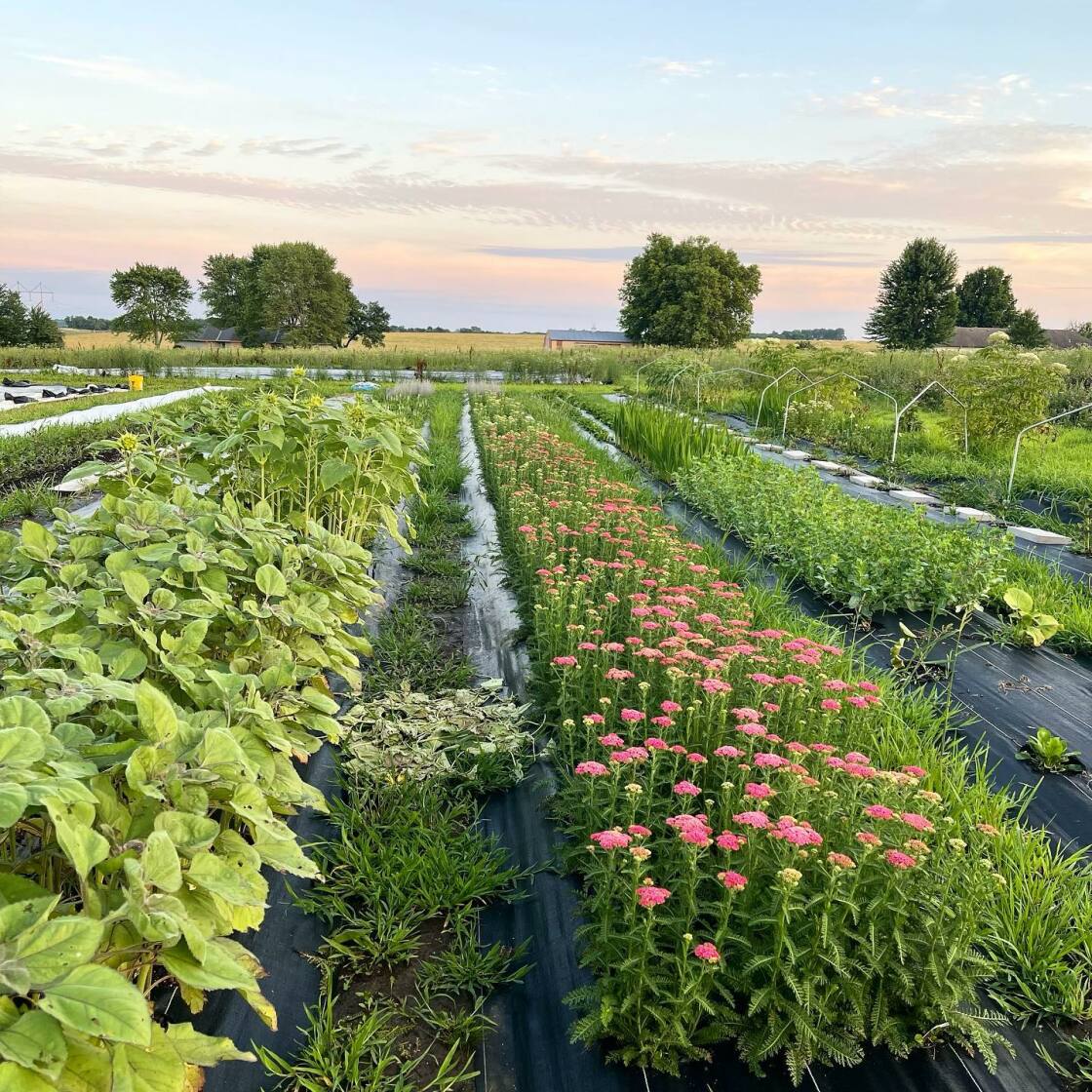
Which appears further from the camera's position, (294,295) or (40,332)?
(294,295)

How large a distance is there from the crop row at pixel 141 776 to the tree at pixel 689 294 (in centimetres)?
5021

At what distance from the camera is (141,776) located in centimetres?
127

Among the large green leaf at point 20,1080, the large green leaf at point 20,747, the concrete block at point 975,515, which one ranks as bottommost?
the concrete block at point 975,515

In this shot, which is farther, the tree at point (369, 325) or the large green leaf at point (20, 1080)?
the tree at point (369, 325)

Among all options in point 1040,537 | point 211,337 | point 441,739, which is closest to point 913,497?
point 1040,537

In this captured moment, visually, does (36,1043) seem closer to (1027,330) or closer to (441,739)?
(441,739)

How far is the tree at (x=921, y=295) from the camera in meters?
46.6

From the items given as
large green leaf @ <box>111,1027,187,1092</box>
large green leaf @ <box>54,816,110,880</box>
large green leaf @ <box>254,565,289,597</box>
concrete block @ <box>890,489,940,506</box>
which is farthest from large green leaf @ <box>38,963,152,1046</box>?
concrete block @ <box>890,489,940,506</box>

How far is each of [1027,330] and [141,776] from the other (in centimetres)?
6377

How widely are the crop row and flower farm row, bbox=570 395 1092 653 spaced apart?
3.45m

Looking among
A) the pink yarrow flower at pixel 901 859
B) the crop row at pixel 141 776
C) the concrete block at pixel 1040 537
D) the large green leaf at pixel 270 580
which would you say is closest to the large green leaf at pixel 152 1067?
the crop row at pixel 141 776

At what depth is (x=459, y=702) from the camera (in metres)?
3.72

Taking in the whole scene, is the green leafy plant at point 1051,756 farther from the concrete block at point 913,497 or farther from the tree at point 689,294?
the tree at point 689,294

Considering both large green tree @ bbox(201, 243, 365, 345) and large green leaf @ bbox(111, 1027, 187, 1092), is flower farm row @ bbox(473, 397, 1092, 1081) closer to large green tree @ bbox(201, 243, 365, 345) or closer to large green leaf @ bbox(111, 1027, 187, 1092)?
large green leaf @ bbox(111, 1027, 187, 1092)
